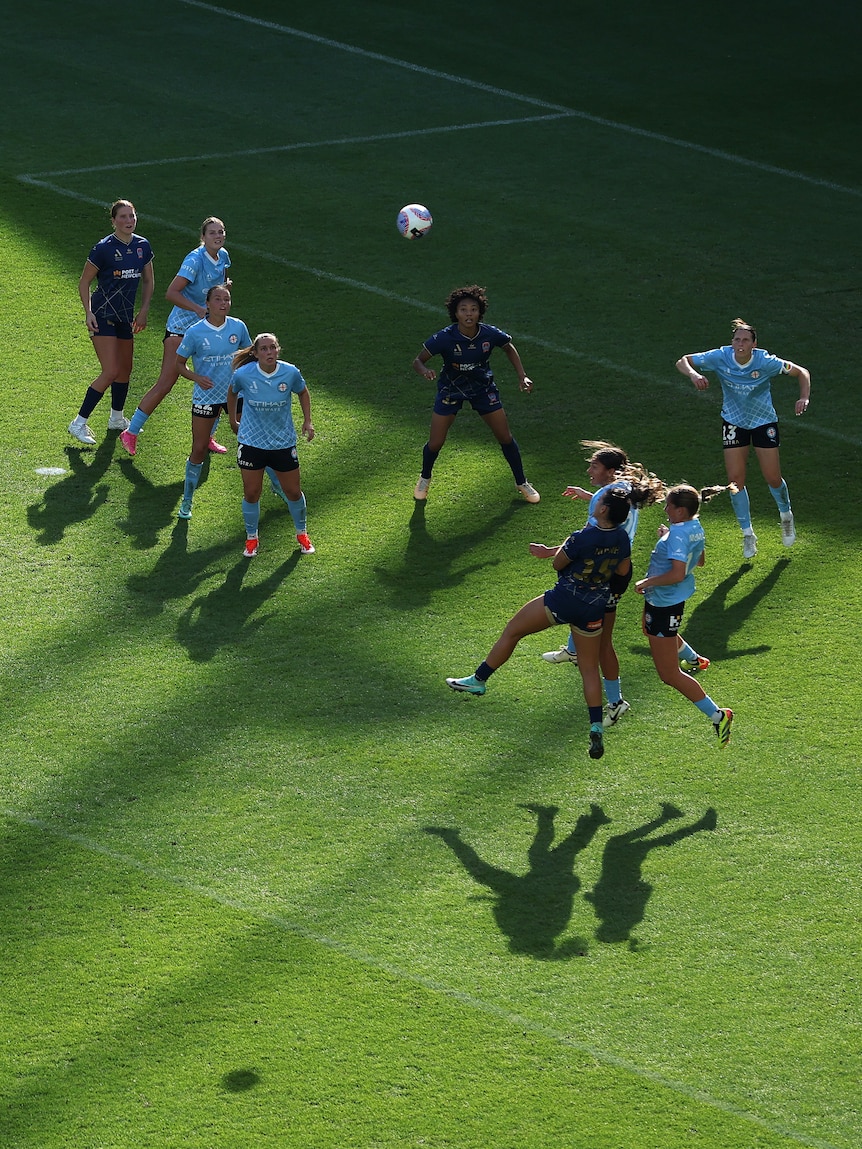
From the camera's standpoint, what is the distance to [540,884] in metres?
8.83

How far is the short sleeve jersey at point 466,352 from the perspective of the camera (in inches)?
509

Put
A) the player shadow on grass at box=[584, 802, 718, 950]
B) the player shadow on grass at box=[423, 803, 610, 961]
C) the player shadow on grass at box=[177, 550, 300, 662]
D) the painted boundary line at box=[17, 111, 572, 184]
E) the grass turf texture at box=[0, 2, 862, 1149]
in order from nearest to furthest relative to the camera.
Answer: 1. the grass turf texture at box=[0, 2, 862, 1149]
2. the player shadow on grass at box=[423, 803, 610, 961]
3. the player shadow on grass at box=[584, 802, 718, 950]
4. the player shadow on grass at box=[177, 550, 300, 662]
5. the painted boundary line at box=[17, 111, 572, 184]

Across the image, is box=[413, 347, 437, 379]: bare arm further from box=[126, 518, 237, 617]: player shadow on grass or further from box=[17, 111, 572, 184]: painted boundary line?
box=[17, 111, 572, 184]: painted boundary line

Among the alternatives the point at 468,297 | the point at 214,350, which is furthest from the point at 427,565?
the point at 214,350

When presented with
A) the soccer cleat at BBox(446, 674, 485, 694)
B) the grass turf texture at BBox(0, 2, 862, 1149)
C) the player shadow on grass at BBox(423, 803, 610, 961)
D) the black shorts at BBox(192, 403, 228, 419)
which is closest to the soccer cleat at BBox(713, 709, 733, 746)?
the grass turf texture at BBox(0, 2, 862, 1149)

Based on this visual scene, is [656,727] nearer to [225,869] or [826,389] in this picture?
[225,869]

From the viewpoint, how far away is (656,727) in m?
10.4

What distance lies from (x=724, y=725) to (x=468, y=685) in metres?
1.67

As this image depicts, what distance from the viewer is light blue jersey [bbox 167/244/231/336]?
13.7 m

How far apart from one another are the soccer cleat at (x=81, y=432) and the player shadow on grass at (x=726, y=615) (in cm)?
579

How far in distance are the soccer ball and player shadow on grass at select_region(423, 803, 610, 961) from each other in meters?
9.27

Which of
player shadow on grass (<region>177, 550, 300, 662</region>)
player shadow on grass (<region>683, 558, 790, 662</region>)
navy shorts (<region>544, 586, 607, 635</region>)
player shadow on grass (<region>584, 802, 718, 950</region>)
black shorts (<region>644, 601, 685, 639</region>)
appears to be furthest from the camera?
player shadow on grass (<region>683, 558, 790, 662</region>)

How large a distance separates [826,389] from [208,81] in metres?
13.6

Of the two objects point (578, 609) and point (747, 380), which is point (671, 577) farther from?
point (747, 380)
